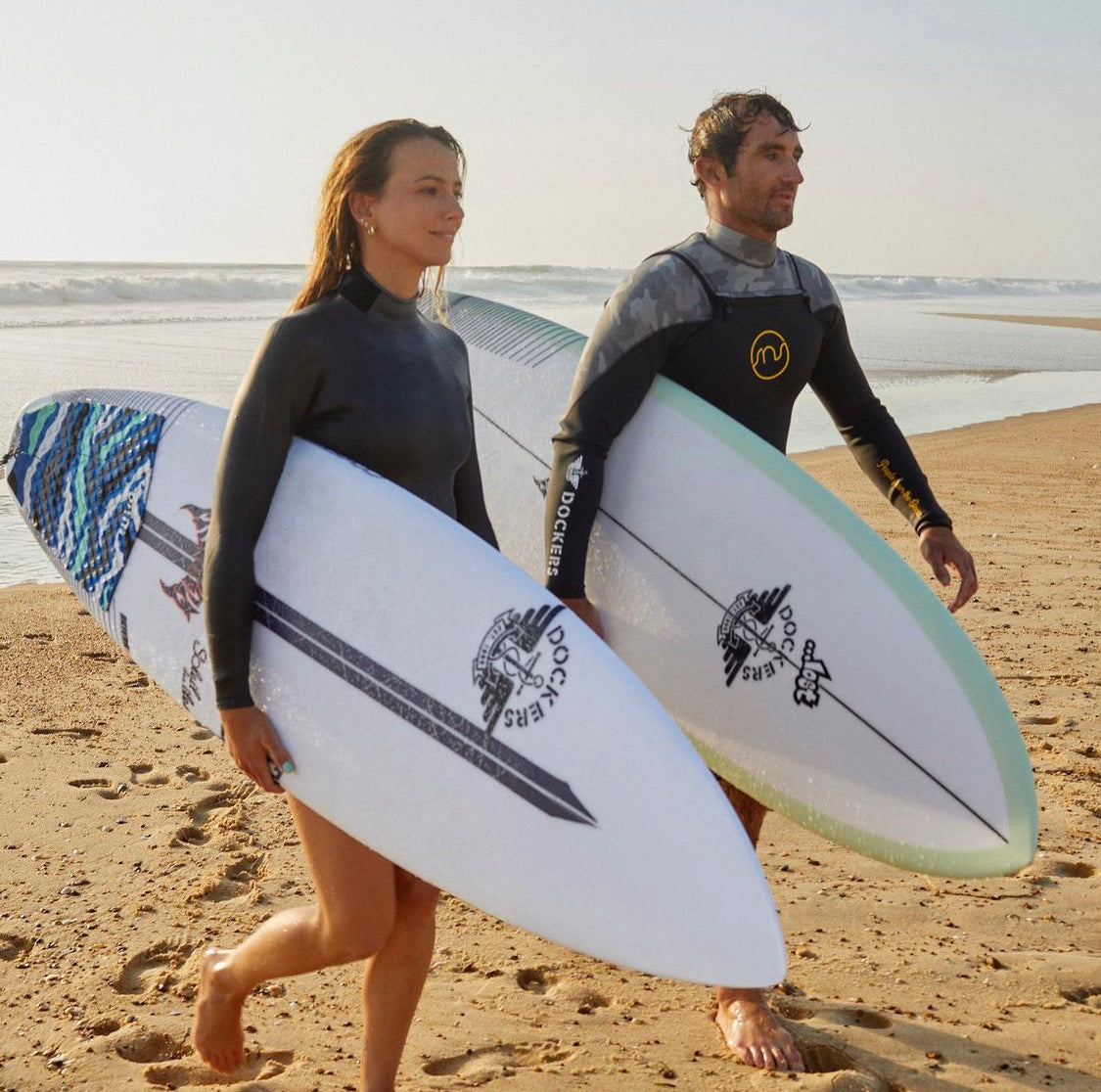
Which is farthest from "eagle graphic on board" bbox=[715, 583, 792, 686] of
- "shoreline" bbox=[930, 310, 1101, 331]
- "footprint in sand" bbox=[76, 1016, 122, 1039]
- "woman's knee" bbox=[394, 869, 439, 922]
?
"shoreline" bbox=[930, 310, 1101, 331]

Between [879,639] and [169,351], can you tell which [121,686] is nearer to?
[879,639]

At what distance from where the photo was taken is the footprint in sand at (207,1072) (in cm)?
261

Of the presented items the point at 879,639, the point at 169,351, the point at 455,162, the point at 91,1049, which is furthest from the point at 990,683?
the point at 169,351

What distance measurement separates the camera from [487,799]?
2.35 meters

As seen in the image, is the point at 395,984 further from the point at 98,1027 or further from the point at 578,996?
the point at 98,1027

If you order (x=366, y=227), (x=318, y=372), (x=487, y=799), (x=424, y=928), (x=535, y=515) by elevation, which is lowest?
(x=424, y=928)

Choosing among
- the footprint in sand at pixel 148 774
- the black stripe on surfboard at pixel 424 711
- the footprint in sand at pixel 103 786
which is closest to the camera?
the black stripe on surfboard at pixel 424 711

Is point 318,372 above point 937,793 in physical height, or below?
above

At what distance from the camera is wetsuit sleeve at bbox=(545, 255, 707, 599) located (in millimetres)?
2857

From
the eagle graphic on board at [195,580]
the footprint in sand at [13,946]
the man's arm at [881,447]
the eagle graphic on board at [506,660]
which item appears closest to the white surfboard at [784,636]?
the man's arm at [881,447]

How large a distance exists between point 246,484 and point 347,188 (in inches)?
22.0

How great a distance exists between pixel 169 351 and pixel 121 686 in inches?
440

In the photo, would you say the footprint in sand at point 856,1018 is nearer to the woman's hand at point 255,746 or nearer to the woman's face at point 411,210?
the woman's hand at point 255,746

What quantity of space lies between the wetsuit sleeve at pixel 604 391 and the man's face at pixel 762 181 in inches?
7.8
